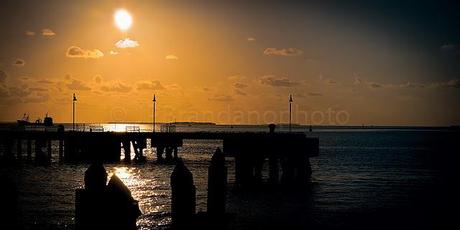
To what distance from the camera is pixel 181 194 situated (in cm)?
1302

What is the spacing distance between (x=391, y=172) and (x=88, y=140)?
47.7 m

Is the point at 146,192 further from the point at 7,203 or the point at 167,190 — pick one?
the point at 7,203

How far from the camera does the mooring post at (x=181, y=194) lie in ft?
42.5

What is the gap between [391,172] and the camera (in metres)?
90.8

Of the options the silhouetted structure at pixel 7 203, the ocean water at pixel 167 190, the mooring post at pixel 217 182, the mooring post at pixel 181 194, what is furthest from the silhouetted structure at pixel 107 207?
the ocean water at pixel 167 190

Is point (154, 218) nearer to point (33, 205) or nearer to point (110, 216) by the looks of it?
point (33, 205)

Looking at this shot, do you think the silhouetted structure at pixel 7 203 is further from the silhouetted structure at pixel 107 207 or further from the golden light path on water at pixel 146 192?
the golden light path on water at pixel 146 192

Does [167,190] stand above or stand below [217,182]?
below

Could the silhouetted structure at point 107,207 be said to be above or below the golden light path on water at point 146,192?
above

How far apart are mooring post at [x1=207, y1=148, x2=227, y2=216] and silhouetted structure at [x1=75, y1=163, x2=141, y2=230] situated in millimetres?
9698

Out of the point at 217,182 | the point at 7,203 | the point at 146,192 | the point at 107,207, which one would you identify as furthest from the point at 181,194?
the point at 146,192

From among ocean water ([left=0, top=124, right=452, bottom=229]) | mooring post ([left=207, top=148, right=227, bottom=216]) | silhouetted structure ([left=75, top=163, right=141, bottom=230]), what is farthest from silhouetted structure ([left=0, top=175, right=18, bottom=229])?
ocean water ([left=0, top=124, right=452, bottom=229])

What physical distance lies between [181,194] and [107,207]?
449 cm

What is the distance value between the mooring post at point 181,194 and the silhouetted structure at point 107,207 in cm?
403
